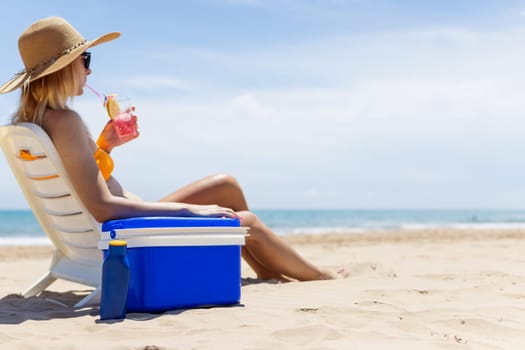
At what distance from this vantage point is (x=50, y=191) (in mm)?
3451

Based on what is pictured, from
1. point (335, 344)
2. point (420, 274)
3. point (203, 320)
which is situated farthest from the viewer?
point (420, 274)

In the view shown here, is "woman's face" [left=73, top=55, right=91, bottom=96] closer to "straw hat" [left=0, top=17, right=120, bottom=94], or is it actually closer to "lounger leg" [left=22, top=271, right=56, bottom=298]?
"straw hat" [left=0, top=17, right=120, bottom=94]

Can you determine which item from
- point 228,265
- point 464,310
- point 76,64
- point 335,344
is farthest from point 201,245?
point 464,310

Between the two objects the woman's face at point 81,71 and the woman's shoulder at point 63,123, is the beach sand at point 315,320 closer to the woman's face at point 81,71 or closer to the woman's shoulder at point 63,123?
the woman's shoulder at point 63,123

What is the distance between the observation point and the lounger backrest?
3.23 m

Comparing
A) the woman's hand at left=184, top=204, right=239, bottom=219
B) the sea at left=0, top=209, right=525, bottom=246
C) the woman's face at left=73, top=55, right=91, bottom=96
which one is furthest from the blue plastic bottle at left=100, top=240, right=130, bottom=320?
the sea at left=0, top=209, right=525, bottom=246

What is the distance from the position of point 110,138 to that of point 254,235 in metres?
1.11

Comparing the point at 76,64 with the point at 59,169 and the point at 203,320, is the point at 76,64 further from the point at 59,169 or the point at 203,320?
the point at 203,320

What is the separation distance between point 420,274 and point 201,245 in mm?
2296

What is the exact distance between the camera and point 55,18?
336cm

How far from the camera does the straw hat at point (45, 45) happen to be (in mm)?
3232

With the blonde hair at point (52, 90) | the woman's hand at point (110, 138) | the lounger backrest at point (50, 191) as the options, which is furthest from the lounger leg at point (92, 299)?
the blonde hair at point (52, 90)

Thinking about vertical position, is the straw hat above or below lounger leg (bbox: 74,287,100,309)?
above

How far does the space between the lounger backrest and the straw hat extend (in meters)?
0.28
